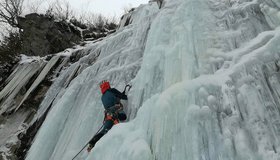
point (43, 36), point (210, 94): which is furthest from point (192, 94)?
point (43, 36)

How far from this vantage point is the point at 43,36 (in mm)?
10273

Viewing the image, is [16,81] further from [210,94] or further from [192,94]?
[210,94]

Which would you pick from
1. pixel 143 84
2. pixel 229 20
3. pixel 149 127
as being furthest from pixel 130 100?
pixel 229 20

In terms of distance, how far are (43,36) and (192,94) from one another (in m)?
8.08

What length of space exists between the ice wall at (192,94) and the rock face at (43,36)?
459cm

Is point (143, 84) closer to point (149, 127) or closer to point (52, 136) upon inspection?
point (149, 127)

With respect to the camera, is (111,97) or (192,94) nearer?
(192,94)

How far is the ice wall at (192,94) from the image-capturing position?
9.83 feet

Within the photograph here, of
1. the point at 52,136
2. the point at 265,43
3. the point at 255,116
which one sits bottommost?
the point at 52,136

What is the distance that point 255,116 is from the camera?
9.80 ft

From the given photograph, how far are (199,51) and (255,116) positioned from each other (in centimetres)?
153

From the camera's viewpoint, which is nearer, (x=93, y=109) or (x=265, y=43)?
(x=265, y=43)

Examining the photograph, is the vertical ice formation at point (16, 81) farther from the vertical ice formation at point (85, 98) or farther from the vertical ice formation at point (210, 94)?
the vertical ice formation at point (210, 94)

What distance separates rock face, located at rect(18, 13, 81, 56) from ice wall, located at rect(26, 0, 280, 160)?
4592 millimetres
